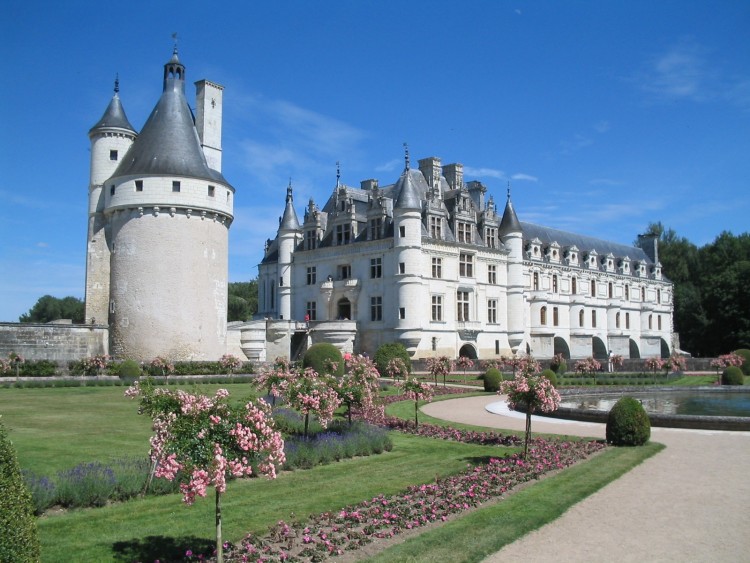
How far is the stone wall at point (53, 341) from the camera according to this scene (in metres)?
28.2

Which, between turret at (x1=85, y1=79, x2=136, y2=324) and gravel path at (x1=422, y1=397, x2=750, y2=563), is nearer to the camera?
gravel path at (x1=422, y1=397, x2=750, y2=563)

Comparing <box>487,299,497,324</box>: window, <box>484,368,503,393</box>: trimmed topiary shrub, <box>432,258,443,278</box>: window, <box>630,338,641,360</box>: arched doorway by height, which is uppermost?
<box>432,258,443,278</box>: window

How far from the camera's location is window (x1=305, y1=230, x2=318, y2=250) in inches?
1882

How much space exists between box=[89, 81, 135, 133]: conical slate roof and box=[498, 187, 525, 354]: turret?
2624cm

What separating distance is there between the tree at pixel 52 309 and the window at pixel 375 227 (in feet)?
162

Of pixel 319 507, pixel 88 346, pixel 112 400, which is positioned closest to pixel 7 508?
pixel 319 507

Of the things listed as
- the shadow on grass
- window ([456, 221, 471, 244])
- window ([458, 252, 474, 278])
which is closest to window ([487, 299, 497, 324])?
window ([458, 252, 474, 278])

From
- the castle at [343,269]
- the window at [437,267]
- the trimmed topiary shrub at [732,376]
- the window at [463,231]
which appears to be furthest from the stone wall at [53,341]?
the trimmed topiary shrub at [732,376]

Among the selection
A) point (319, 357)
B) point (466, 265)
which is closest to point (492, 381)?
point (319, 357)

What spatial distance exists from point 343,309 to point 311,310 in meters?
2.61

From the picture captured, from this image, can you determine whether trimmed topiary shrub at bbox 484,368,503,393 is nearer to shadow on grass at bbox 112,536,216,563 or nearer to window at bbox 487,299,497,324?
window at bbox 487,299,497,324

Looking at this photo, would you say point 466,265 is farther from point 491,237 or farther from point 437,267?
point 491,237

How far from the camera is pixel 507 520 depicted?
8.38m

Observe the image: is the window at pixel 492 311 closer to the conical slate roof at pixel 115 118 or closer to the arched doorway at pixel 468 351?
the arched doorway at pixel 468 351
